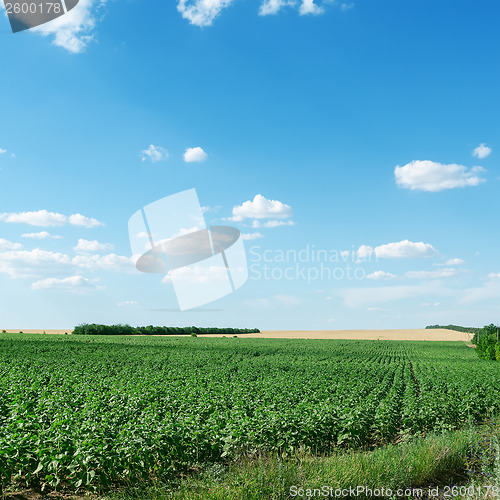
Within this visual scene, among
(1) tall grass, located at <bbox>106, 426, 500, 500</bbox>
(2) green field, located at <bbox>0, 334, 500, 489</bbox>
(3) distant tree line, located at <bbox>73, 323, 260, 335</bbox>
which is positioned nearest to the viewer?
(1) tall grass, located at <bbox>106, 426, 500, 500</bbox>

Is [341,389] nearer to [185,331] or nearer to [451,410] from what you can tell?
[451,410]

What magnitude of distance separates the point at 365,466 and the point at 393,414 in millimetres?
6741

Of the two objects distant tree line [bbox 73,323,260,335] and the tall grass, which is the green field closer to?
the tall grass

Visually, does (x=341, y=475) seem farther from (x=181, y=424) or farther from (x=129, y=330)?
(x=129, y=330)

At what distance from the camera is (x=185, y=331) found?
12312 centimetres

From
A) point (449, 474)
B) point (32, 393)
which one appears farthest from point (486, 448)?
point (32, 393)

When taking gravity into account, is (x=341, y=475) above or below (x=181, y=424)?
below

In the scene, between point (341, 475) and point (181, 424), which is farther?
point (181, 424)

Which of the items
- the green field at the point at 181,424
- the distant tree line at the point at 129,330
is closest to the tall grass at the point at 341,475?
the green field at the point at 181,424

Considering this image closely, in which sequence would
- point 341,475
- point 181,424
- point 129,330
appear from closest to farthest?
point 341,475 < point 181,424 < point 129,330

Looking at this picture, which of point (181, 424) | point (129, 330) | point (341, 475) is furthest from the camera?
point (129, 330)

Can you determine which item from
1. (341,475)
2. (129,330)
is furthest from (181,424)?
(129,330)

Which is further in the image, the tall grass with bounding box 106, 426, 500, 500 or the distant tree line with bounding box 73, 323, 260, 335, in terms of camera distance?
the distant tree line with bounding box 73, 323, 260, 335

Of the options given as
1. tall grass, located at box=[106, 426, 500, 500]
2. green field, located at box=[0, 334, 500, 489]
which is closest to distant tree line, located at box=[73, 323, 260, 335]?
green field, located at box=[0, 334, 500, 489]
